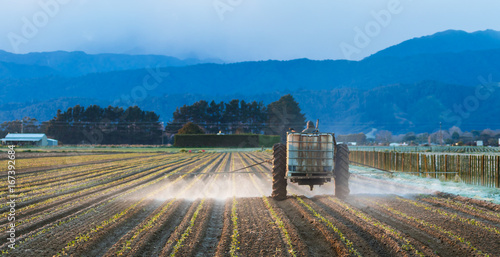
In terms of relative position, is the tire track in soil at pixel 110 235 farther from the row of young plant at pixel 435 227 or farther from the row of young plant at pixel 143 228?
the row of young plant at pixel 435 227

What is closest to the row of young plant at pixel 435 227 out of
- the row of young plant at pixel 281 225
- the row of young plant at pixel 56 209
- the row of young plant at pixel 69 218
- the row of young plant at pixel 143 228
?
the row of young plant at pixel 281 225

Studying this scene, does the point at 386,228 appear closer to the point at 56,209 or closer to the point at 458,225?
the point at 458,225

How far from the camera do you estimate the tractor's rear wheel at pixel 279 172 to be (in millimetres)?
14425

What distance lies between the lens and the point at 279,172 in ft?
47.3

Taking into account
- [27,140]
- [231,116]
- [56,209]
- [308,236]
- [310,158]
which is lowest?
[56,209]

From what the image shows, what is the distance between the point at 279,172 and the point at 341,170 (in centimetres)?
211

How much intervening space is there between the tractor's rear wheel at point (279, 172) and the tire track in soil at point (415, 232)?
2353 mm

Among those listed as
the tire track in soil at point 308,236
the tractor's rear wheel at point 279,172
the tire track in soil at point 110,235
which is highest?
the tractor's rear wheel at point 279,172

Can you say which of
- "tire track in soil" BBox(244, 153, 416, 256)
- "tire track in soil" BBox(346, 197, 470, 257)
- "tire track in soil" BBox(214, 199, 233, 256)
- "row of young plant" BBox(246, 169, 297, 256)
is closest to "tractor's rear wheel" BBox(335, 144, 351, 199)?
"tire track in soil" BBox(346, 197, 470, 257)

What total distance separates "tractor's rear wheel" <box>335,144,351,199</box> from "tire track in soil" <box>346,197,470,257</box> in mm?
1068

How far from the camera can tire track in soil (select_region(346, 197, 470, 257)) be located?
318 inches

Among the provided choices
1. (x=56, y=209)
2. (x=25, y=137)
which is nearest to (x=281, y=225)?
(x=56, y=209)

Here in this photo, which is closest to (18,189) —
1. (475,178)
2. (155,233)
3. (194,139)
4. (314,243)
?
(155,233)

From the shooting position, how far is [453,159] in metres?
24.3
